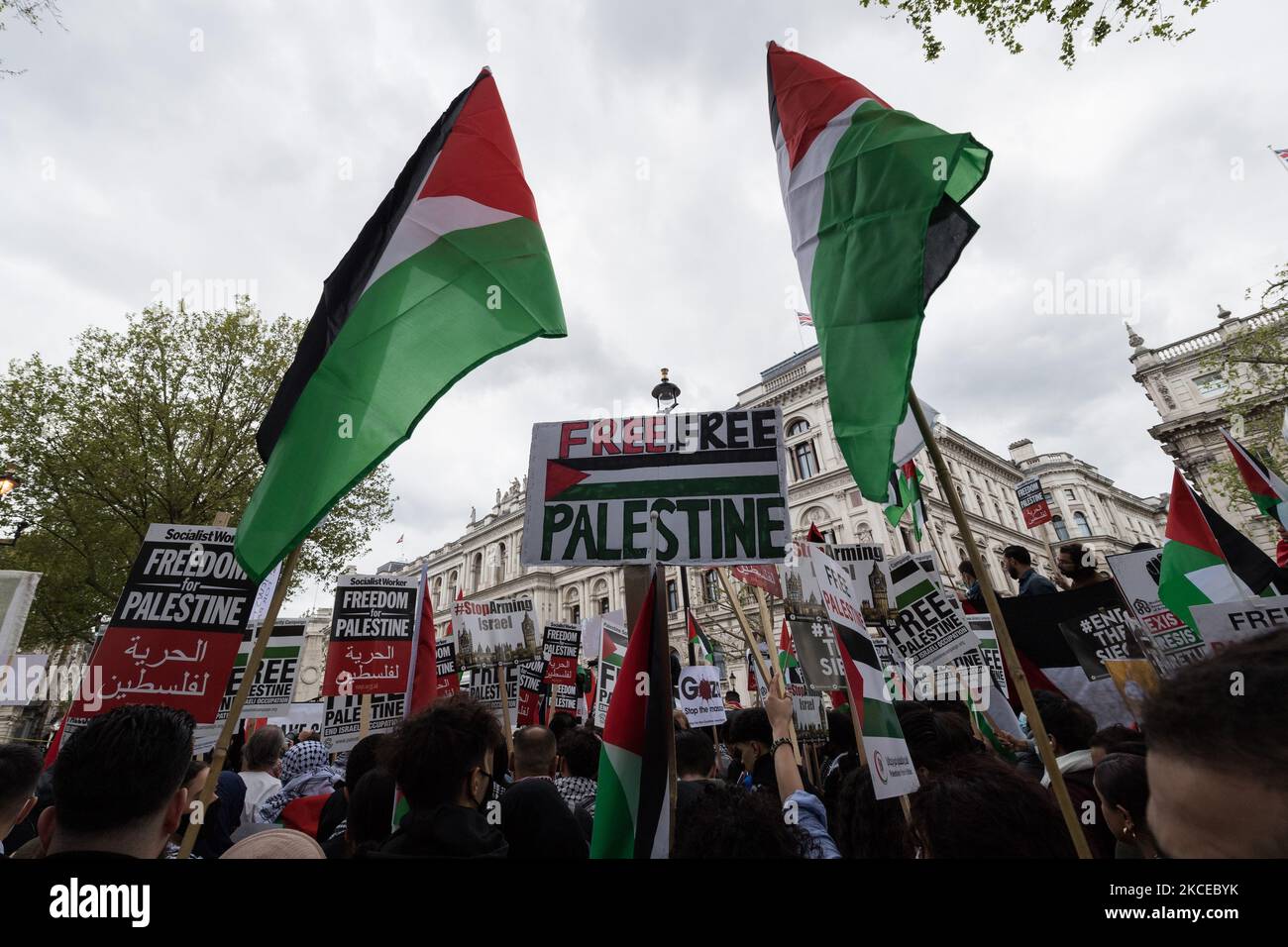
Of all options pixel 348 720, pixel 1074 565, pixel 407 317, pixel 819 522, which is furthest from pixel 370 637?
pixel 819 522

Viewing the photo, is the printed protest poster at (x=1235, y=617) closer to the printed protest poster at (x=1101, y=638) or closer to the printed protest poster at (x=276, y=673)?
the printed protest poster at (x=1101, y=638)

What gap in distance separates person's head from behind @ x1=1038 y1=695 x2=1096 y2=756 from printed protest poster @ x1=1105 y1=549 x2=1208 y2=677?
6.89 ft

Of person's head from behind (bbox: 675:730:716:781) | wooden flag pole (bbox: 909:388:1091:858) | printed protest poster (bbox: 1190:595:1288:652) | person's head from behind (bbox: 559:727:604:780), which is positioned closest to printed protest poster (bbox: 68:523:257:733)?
person's head from behind (bbox: 559:727:604:780)

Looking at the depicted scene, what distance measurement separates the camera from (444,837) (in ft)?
7.08

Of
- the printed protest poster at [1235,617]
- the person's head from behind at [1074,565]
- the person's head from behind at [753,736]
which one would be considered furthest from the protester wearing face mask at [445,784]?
the person's head from behind at [1074,565]

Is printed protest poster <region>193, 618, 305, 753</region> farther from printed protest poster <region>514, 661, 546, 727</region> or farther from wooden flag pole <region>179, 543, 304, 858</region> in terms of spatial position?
wooden flag pole <region>179, 543, 304, 858</region>

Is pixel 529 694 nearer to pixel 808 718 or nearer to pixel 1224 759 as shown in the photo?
pixel 808 718

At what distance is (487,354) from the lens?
2764 millimetres

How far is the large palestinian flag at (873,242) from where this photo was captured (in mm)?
2492

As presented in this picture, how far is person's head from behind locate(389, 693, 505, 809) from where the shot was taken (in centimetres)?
235
